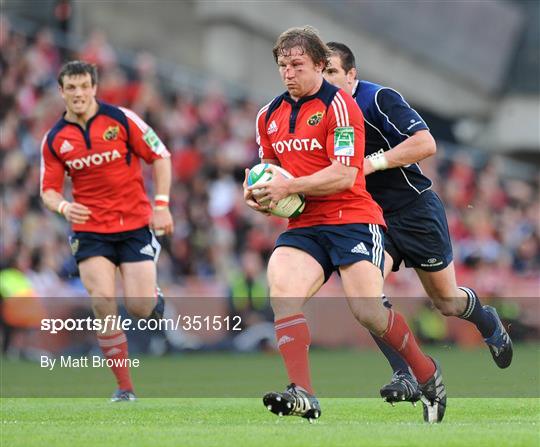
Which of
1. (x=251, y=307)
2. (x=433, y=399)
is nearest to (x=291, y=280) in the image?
(x=433, y=399)

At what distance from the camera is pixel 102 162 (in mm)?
11148

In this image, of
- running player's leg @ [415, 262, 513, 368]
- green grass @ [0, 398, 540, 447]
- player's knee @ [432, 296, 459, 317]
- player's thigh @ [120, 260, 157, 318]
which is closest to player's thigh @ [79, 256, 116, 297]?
player's thigh @ [120, 260, 157, 318]

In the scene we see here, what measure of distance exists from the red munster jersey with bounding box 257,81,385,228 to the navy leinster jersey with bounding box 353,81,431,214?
0.97 meters

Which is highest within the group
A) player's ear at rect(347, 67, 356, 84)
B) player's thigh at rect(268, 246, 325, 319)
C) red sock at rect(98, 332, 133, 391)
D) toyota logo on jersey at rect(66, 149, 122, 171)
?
player's ear at rect(347, 67, 356, 84)

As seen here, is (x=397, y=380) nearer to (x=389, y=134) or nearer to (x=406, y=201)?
(x=406, y=201)

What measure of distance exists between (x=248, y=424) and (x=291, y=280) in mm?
1012

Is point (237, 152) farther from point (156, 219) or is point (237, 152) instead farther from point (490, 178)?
point (156, 219)

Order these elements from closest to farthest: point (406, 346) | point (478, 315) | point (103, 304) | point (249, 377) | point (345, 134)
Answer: point (345, 134), point (406, 346), point (478, 315), point (103, 304), point (249, 377)

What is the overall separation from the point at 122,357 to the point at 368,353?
29.9 feet

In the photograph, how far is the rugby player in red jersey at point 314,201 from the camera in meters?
8.31

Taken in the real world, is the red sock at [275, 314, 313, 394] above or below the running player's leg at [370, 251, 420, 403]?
above

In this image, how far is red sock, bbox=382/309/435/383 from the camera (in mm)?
8820

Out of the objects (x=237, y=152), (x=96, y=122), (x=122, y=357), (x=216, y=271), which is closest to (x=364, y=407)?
(x=122, y=357)

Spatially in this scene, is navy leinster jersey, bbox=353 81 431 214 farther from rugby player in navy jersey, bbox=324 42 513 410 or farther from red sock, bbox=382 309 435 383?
red sock, bbox=382 309 435 383
